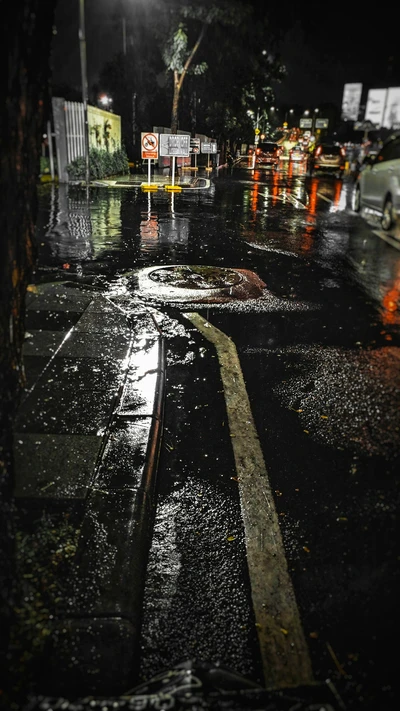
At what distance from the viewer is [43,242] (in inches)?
411

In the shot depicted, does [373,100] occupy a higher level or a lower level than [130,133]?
higher

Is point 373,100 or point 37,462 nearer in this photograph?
point 37,462

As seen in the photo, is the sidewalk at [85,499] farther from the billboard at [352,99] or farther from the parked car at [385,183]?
the billboard at [352,99]

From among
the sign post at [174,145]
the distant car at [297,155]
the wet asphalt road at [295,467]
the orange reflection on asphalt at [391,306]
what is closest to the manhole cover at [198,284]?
the wet asphalt road at [295,467]

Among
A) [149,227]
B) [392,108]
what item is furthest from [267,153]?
[392,108]

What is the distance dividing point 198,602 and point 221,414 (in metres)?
1.87

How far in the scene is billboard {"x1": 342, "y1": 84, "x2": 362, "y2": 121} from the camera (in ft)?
506

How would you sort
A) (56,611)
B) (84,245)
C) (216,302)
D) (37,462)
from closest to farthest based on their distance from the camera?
(56,611)
(37,462)
(216,302)
(84,245)

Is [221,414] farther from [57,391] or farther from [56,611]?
[56,611]

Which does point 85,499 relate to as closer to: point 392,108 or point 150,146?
point 150,146

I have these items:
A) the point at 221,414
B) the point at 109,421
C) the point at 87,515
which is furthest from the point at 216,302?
the point at 87,515

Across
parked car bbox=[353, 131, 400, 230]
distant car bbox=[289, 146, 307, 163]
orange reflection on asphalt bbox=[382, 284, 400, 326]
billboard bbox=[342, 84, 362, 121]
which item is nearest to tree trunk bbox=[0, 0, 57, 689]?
orange reflection on asphalt bbox=[382, 284, 400, 326]

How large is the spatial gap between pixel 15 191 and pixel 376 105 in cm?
16192

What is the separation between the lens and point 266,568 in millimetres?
2664
